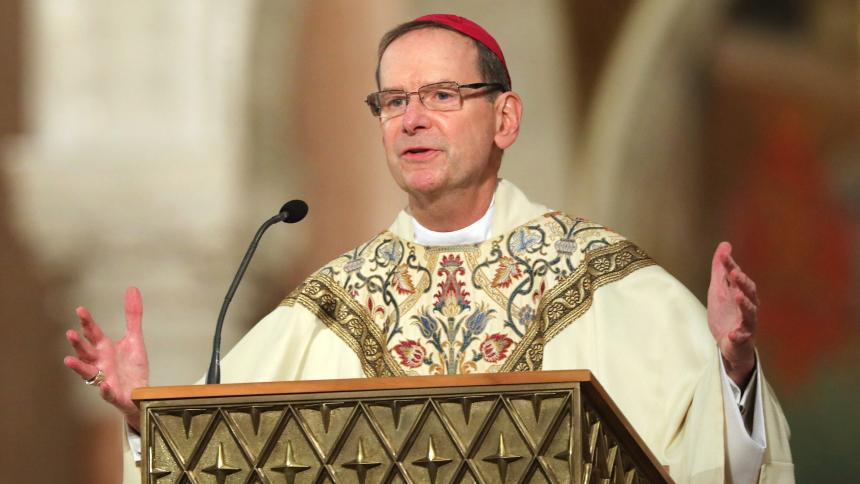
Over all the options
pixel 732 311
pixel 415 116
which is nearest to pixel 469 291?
pixel 415 116

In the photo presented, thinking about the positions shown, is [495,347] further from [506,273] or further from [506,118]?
[506,118]

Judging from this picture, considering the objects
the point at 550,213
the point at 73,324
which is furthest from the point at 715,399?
the point at 73,324

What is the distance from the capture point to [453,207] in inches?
128

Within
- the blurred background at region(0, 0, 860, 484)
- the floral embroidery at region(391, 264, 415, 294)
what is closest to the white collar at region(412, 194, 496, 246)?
the floral embroidery at region(391, 264, 415, 294)

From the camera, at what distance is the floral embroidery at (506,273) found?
3.13m

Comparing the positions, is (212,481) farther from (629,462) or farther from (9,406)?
(9,406)

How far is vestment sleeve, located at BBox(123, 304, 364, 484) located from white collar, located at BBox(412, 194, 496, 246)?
440mm

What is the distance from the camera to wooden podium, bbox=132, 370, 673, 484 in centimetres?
192

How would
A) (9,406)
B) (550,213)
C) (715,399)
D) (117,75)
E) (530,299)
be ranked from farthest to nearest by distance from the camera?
1. (117,75)
2. (9,406)
3. (550,213)
4. (530,299)
5. (715,399)

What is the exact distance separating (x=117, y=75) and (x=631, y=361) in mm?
3385

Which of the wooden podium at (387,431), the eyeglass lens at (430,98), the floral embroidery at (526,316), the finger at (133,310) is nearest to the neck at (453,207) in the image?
the eyeglass lens at (430,98)

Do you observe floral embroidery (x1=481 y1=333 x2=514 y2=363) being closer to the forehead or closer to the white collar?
the white collar

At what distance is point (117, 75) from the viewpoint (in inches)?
204

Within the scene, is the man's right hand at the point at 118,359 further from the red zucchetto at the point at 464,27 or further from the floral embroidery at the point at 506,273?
the red zucchetto at the point at 464,27
